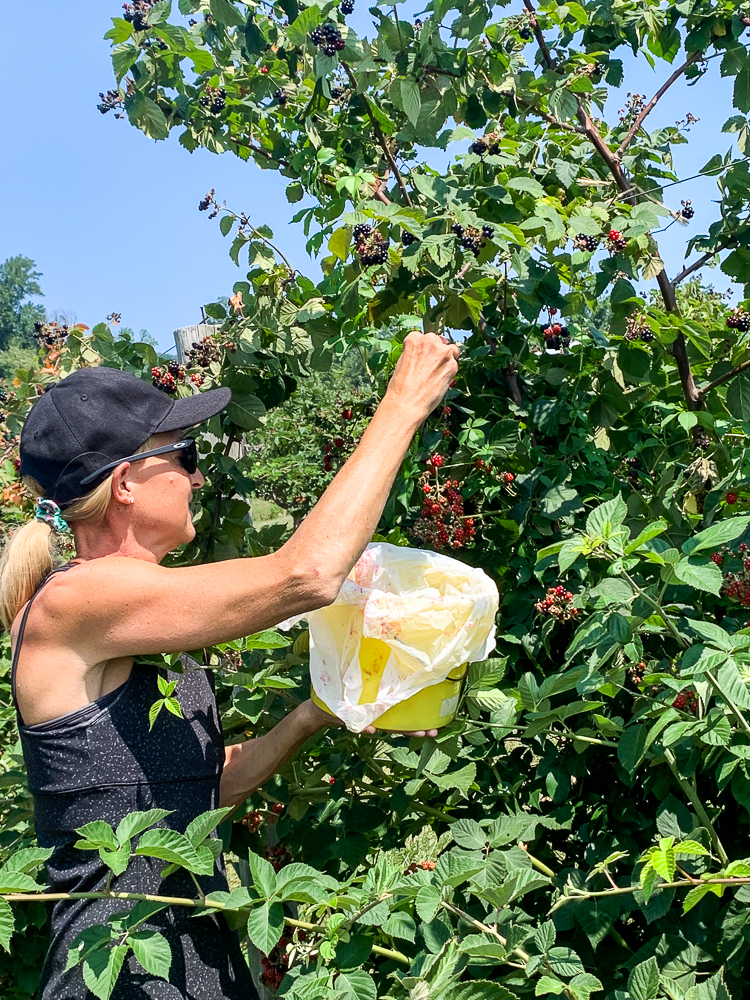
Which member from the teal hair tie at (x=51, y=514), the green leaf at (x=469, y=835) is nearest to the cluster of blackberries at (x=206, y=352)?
the teal hair tie at (x=51, y=514)

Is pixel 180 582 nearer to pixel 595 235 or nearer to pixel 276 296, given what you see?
pixel 595 235

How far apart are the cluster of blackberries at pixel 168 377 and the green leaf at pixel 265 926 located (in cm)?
158

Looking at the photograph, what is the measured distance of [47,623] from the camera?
67.2 inches

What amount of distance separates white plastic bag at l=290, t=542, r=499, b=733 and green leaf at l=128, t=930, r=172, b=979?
0.52 metres

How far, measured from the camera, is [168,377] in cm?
262

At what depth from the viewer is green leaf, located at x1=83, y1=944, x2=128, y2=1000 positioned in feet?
4.46

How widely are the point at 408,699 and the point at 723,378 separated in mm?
1160

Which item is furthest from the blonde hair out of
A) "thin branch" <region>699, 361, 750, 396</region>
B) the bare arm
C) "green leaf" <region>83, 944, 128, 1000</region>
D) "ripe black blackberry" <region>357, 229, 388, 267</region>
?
"thin branch" <region>699, 361, 750, 396</region>

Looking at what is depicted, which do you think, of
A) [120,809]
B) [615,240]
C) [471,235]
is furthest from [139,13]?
[120,809]

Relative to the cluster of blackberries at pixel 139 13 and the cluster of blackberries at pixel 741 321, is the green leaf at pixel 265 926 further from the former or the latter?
the cluster of blackberries at pixel 139 13

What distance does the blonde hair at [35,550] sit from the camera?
6.01 feet

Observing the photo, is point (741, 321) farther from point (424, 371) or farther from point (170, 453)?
point (170, 453)

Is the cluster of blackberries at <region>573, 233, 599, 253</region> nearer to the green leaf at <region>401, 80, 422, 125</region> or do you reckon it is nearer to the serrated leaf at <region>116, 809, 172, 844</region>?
the green leaf at <region>401, 80, 422, 125</region>

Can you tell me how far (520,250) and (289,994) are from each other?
1.53m
